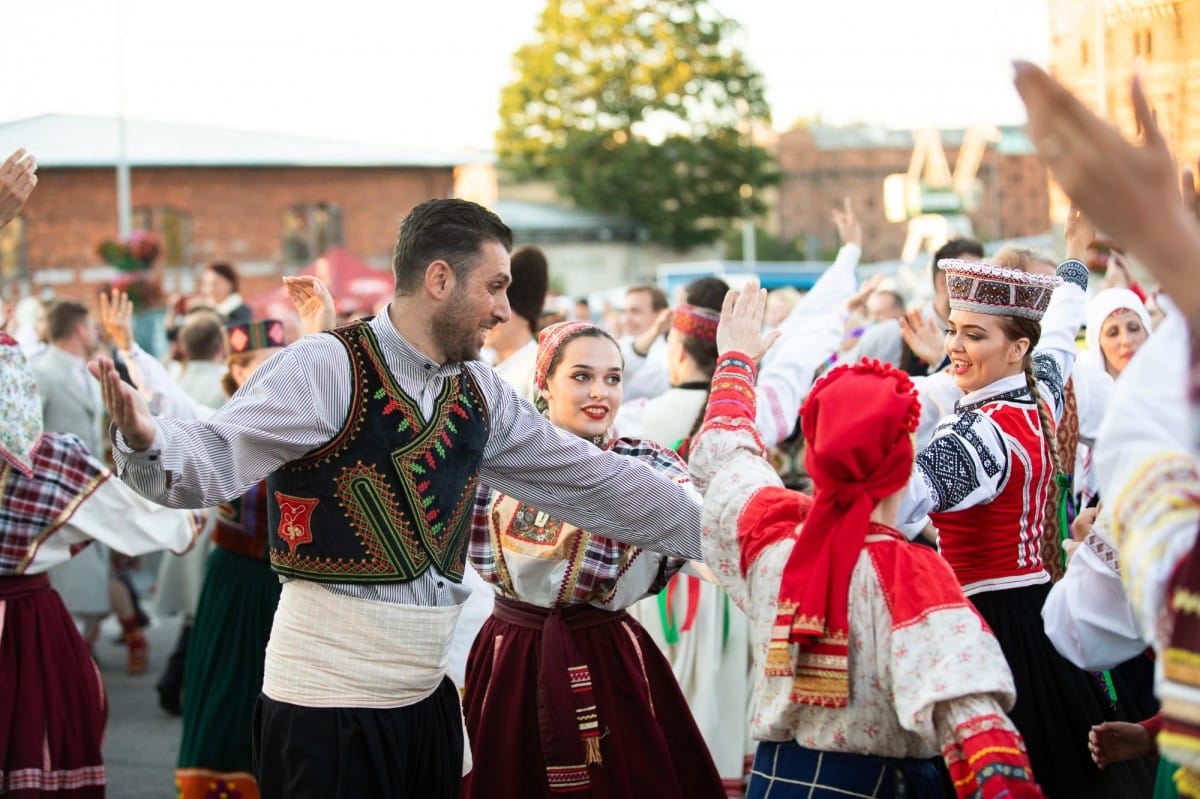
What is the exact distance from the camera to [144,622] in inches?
381

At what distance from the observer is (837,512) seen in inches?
116

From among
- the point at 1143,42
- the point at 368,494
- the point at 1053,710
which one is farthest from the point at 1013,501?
the point at 368,494

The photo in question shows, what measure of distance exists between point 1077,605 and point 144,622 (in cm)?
809

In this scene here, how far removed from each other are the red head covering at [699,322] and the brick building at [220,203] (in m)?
26.3

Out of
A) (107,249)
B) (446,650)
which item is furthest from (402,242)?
(107,249)

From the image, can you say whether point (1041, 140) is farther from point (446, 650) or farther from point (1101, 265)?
point (1101, 265)

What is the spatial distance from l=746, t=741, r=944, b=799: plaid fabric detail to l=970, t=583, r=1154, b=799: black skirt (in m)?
1.06

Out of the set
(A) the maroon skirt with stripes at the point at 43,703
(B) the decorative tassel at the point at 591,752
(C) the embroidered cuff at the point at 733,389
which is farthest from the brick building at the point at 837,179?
(C) the embroidered cuff at the point at 733,389

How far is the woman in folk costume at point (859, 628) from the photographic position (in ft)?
8.93

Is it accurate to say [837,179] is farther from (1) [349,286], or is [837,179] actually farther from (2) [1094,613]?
(2) [1094,613]

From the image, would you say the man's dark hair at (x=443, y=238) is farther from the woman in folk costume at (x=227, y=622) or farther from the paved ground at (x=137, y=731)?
the paved ground at (x=137, y=731)

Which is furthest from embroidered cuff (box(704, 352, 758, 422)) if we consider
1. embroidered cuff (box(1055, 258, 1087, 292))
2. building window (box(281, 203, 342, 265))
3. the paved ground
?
building window (box(281, 203, 342, 265))

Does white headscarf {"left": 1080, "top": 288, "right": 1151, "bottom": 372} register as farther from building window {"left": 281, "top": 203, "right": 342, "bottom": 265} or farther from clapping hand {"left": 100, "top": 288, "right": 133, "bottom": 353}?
building window {"left": 281, "top": 203, "right": 342, "bottom": 265}

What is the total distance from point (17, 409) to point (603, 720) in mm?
2295
